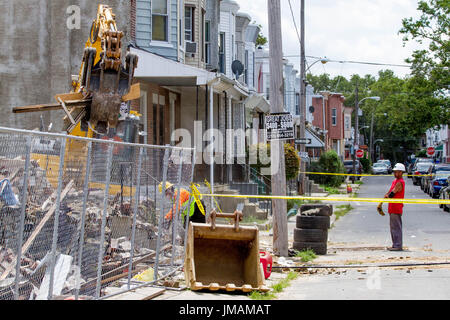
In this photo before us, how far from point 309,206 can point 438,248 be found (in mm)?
3029

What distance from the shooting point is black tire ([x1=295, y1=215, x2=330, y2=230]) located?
46.2 ft

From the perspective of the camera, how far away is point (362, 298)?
8.80 metres

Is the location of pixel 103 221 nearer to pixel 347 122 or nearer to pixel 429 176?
A: pixel 429 176

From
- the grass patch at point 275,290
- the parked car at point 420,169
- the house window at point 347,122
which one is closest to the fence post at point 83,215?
the grass patch at point 275,290

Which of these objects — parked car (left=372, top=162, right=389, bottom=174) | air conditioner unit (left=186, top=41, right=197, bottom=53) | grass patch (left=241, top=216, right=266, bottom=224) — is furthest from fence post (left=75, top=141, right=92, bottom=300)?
parked car (left=372, top=162, right=389, bottom=174)

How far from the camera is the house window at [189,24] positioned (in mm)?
24844

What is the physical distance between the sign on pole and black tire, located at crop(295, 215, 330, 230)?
1776mm

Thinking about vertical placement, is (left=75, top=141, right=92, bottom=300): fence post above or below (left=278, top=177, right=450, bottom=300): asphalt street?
above

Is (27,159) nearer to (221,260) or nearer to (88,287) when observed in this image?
(88,287)

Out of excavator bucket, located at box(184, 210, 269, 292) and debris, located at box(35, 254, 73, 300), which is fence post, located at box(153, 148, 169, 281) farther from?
debris, located at box(35, 254, 73, 300)

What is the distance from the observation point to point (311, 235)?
14.2 m

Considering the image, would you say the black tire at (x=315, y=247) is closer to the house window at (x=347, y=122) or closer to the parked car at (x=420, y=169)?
the parked car at (x=420, y=169)

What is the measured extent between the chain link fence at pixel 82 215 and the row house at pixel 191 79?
777 cm
